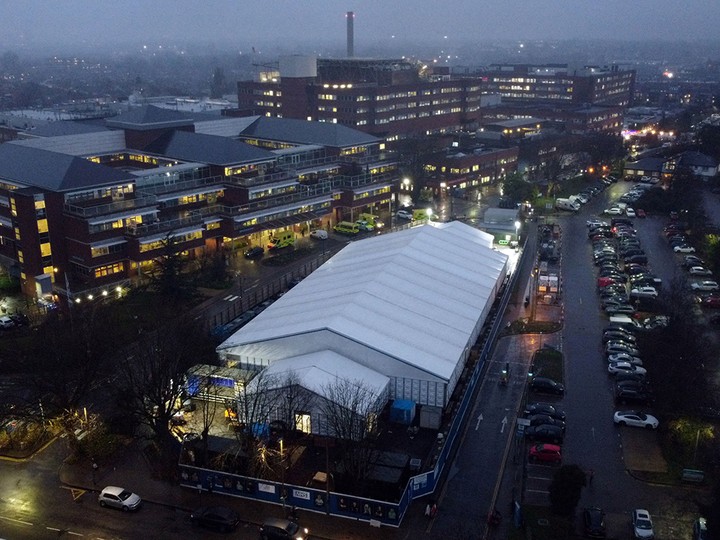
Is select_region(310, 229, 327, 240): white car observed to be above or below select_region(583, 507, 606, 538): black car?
above

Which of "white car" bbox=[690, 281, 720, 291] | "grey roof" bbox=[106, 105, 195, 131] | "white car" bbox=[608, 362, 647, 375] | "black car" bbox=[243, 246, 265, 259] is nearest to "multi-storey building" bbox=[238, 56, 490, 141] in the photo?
"grey roof" bbox=[106, 105, 195, 131]

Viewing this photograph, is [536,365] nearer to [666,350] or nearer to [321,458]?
[666,350]

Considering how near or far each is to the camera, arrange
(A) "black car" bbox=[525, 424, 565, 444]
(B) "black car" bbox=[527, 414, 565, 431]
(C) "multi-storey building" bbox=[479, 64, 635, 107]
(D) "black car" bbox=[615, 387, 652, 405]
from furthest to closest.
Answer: (C) "multi-storey building" bbox=[479, 64, 635, 107] < (D) "black car" bbox=[615, 387, 652, 405] < (B) "black car" bbox=[527, 414, 565, 431] < (A) "black car" bbox=[525, 424, 565, 444]

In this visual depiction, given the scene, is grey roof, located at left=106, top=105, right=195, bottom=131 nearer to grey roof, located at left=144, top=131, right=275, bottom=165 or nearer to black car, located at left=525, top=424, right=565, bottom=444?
grey roof, located at left=144, top=131, right=275, bottom=165

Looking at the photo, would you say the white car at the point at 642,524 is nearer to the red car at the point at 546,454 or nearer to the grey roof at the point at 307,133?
the red car at the point at 546,454

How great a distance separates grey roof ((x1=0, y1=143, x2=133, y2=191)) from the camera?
3158 cm

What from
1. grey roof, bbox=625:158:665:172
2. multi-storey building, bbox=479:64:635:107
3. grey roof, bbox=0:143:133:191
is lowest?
grey roof, bbox=625:158:665:172

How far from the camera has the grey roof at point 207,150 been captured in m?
39.1

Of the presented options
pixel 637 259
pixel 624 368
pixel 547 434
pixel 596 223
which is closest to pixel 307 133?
pixel 596 223

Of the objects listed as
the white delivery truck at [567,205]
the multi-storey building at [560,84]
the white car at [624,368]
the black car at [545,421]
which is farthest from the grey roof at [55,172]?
the multi-storey building at [560,84]

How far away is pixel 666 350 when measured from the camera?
69.1 feet

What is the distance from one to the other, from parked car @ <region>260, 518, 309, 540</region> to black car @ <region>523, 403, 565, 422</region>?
866cm

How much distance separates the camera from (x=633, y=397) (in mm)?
20906

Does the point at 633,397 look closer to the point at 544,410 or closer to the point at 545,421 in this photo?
the point at 544,410
